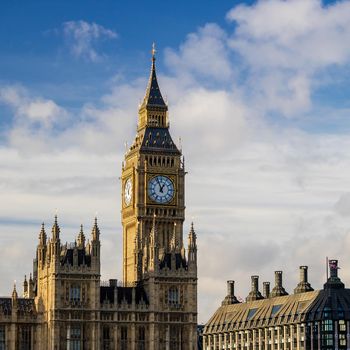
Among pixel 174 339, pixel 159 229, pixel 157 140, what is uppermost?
pixel 157 140

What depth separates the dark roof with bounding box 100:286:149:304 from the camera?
16325cm

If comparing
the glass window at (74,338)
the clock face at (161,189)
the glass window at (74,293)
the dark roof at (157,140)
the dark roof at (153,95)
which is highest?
the dark roof at (153,95)

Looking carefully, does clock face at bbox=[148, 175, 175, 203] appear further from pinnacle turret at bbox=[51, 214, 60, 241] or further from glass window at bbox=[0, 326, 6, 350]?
glass window at bbox=[0, 326, 6, 350]

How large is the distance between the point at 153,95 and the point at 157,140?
6.91 m

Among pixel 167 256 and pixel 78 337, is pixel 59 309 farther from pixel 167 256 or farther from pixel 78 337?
pixel 167 256

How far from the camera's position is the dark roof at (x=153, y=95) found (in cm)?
18862

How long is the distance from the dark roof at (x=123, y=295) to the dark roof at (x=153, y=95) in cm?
3262

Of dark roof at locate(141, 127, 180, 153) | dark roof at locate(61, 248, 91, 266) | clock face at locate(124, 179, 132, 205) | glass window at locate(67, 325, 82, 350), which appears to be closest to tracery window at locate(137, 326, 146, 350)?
glass window at locate(67, 325, 82, 350)

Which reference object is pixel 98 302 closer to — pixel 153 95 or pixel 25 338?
pixel 25 338

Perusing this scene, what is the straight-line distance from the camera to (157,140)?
7372 inches

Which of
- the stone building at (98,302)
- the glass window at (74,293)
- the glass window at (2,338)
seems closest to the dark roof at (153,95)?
the stone building at (98,302)

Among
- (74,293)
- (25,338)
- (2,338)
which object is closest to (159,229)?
(74,293)

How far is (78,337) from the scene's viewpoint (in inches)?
6299

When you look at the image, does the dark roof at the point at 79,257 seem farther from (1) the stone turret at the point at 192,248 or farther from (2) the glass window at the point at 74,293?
(1) the stone turret at the point at 192,248
